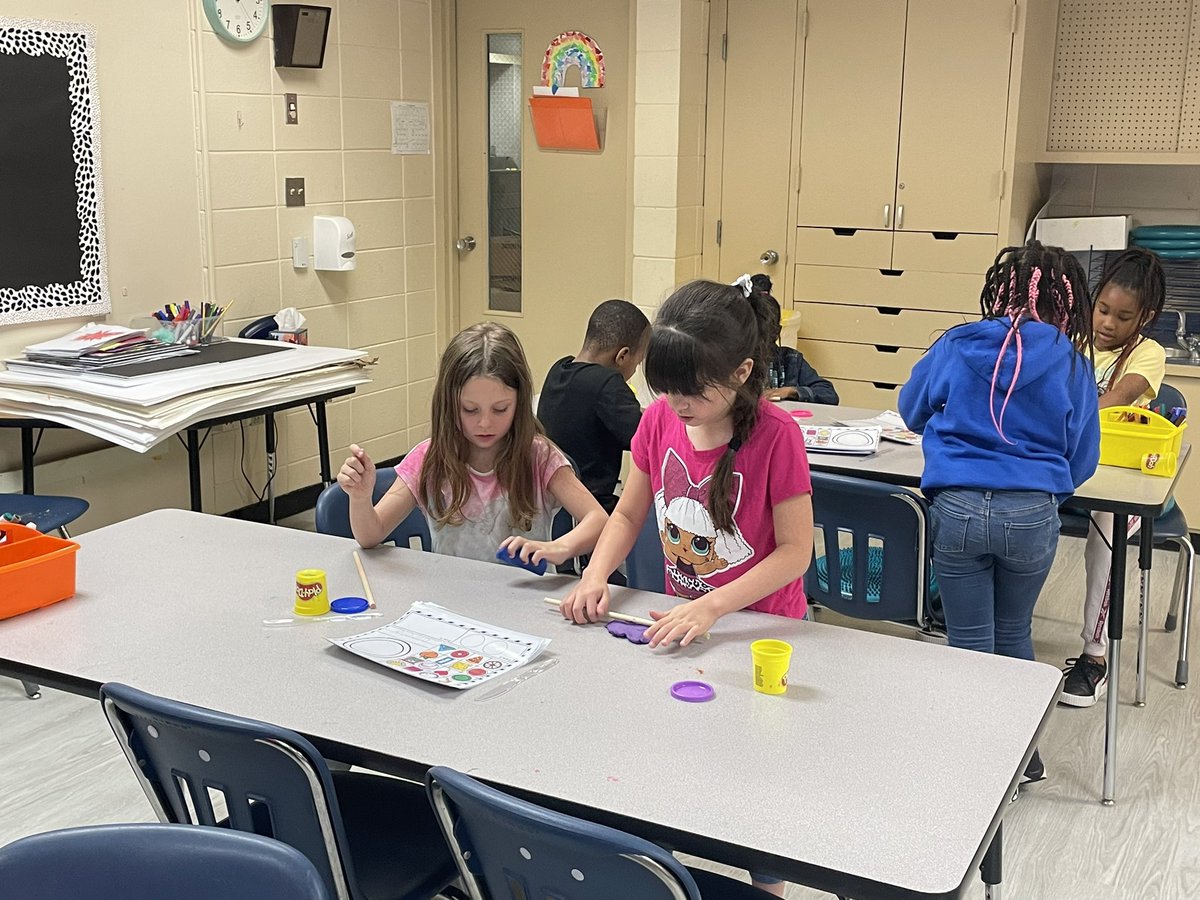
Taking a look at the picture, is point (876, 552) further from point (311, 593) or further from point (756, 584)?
point (311, 593)

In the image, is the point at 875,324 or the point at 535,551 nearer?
the point at 535,551

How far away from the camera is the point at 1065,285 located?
2510mm

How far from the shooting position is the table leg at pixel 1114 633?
107 inches

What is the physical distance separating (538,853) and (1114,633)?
6.38 feet

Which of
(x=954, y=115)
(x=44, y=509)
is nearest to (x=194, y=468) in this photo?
(x=44, y=509)

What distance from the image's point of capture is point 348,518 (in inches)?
97.9

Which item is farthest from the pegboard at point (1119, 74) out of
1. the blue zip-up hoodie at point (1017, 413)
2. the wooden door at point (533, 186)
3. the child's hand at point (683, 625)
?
the child's hand at point (683, 625)

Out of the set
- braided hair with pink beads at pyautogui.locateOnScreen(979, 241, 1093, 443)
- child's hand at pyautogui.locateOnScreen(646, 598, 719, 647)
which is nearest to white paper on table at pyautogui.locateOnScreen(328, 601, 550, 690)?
child's hand at pyautogui.locateOnScreen(646, 598, 719, 647)

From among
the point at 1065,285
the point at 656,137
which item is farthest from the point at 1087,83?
the point at 1065,285

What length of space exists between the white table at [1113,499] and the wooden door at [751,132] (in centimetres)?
198

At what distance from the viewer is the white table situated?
2695 millimetres

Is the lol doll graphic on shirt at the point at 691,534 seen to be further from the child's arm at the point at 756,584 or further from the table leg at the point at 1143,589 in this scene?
the table leg at the point at 1143,589

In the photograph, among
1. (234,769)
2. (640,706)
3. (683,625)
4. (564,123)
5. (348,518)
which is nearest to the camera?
(234,769)

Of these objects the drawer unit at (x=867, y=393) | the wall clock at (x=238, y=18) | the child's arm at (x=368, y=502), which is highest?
the wall clock at (x=238, y=18)
